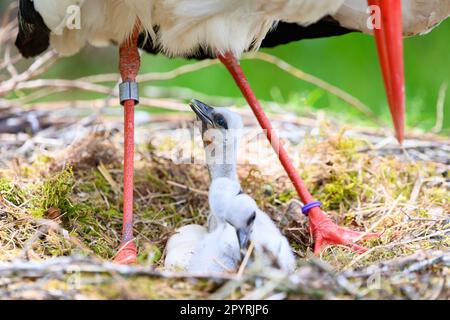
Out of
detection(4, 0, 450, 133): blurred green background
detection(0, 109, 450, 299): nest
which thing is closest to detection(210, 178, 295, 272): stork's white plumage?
detection(0, 109, 450, 299): nest

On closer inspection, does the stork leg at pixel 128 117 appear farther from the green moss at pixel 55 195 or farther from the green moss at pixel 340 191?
the green moss at pixel 340 191

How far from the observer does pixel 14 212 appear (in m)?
3.13

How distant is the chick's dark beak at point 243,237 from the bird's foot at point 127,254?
0.46 metres

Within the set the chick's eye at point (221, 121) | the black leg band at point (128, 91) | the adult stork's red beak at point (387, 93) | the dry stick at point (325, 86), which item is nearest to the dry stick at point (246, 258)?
the adult stork's red beak at point (387, 93)

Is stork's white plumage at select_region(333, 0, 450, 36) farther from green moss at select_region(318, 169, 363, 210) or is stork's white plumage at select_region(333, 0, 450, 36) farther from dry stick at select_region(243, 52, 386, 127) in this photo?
dry stick at select_region(243, 52, 386, 127)

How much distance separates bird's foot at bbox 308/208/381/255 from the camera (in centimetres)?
326

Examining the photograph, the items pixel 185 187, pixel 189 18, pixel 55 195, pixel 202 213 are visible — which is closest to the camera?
pixel 189 18

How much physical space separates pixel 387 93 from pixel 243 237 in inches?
31.0

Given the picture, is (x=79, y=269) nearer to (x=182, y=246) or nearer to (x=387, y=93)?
(x=182, y=246)

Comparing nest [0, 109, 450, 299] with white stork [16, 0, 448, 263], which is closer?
nest [0, 109, 450, 299]

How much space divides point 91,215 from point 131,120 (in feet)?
1.41

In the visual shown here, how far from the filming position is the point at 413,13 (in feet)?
11.4

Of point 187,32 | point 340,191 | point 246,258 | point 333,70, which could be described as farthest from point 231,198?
point 333,70

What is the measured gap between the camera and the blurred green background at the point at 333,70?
6488 mm
